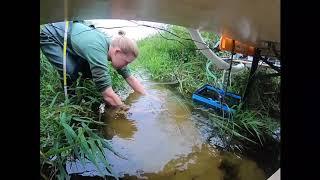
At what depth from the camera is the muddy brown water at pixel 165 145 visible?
128 centimetres

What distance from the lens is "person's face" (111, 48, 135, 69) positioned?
4.25 feet

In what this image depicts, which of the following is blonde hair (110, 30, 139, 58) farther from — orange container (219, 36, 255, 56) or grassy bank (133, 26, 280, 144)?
orange container (219, 36, 255, 56)

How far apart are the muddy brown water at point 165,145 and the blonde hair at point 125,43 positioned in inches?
4.1

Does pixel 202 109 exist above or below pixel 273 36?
below

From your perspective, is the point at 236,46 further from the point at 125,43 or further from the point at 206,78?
the point at 125,43

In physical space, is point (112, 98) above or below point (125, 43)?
below

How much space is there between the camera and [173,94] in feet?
4.37

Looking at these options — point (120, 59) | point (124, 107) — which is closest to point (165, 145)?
point (124, 107)

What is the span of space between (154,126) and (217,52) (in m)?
0.30

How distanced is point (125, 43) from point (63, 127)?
12.0 inches

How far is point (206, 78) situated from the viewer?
1.34 meters

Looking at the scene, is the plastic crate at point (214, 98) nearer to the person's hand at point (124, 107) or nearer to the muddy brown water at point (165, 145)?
the muddy brown water at point (165, 145)

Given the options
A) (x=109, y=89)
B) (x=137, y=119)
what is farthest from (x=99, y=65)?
(x=137, y=119)
